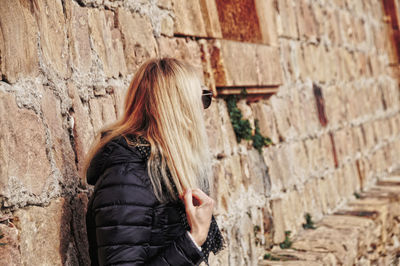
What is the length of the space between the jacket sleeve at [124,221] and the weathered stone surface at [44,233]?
0.23m

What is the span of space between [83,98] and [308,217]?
8.26 feet

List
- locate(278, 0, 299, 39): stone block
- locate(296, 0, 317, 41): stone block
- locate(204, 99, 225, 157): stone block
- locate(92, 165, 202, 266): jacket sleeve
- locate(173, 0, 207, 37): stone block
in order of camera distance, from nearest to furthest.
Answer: locate(92, 165, 202, 266): jacket sleeve < locate(173, 0, 207, 37): stone block < locate(204, 99, 225, 157): stone block < locate(278, 0, 299, 39): stone block < locate(296, 0, 317, 41): stone block

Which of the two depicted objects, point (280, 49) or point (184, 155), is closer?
point (184, 155)

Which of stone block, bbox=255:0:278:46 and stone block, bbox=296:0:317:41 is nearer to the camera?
stone block, bbox=255:0:278:46

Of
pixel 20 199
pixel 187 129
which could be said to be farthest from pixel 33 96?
pixel 187 129

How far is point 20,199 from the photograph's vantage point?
1.78 metres

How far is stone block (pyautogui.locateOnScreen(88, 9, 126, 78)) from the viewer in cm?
238

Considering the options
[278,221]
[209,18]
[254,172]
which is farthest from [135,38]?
[278,221]

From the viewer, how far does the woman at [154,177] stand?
1.68m

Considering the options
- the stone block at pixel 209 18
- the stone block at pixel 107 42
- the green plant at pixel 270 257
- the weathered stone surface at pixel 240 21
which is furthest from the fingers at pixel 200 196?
the weathered stone surface at pixel 240 21

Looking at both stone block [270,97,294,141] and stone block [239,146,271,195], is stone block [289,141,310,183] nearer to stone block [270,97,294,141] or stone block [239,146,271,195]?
stone block [270,97,294,141]

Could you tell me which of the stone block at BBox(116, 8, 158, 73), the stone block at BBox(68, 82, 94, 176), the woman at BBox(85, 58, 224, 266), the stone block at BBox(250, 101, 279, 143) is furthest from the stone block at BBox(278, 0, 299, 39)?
the woman at BBox(85, 58, 224, 266)

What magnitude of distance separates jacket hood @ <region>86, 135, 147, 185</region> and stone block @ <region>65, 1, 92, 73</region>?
532 millimetres

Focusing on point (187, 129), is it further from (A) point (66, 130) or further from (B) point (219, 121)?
(B) point (219, 121)
